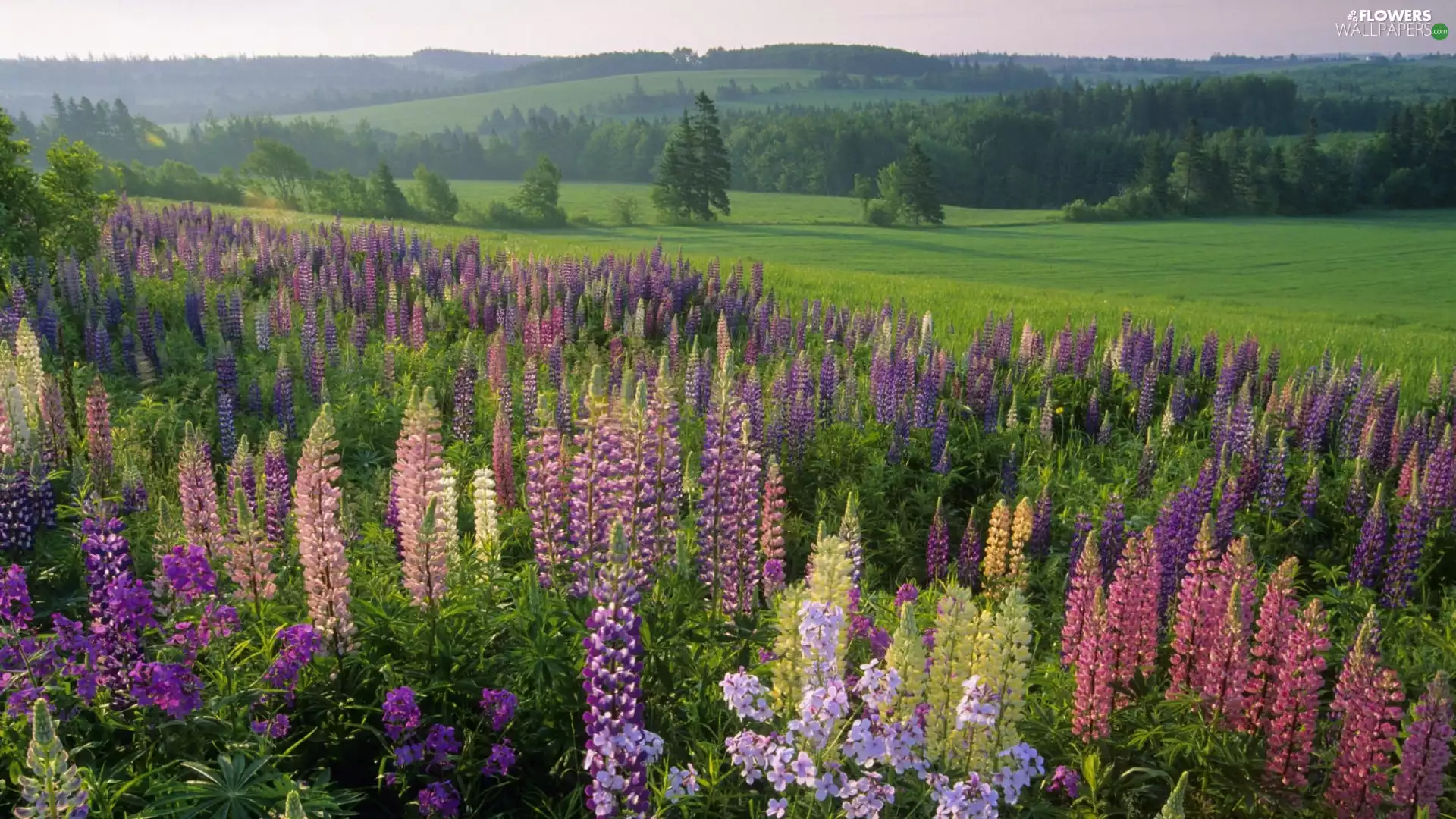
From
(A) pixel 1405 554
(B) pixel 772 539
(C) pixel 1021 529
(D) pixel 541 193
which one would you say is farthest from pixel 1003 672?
(D) pixel 541 193

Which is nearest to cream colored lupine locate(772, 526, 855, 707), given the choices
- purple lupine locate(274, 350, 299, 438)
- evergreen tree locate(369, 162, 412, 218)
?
purple lupine locate(274, 350, 299, 438)

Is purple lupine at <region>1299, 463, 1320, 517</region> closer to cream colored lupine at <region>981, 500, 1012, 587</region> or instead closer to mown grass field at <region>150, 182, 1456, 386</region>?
cream colored lupine at <region>981, 500, 1012, 587</region>

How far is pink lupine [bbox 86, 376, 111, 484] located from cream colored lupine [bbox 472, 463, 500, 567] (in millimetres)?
3174

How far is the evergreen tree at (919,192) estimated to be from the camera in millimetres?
66938

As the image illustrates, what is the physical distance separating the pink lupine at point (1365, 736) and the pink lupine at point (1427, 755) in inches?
4.2

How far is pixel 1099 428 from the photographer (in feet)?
36.6

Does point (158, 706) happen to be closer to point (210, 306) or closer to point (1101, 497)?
point (1101, 497)

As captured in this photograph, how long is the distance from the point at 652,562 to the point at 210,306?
1239cm

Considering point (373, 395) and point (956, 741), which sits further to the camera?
point (373, 395)

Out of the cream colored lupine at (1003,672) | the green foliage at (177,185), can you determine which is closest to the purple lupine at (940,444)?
the cream colored lupine at (1003,672)

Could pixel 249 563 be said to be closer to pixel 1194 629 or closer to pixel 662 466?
pixel 662 466

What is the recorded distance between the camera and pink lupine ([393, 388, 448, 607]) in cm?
425

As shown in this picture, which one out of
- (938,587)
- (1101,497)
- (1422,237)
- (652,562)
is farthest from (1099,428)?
→ (1422,237)

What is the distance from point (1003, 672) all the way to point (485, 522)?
314 centimetres
